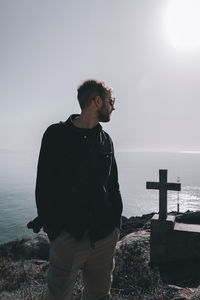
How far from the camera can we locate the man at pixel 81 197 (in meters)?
2.04

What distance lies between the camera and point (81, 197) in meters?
2.12

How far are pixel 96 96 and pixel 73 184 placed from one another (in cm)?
87

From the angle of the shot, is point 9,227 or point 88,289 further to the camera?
point 9,227

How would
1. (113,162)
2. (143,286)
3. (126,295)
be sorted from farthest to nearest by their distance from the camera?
(143,286) < (126,295) < (113,162)

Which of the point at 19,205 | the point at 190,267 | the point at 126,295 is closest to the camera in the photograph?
the point at 126,295

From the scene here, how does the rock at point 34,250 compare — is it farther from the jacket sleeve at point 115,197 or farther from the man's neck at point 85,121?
the man's neck at point 85,121

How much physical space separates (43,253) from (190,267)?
6.46 metres

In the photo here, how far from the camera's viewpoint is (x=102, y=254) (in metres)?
2.36

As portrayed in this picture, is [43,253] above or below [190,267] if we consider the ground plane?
below

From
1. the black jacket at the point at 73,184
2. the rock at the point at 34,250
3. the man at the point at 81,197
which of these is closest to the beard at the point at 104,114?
the man at the point at 81,197

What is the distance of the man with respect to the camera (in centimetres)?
204

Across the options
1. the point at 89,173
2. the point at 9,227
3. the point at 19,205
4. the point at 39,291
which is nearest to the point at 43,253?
the point at 39,291

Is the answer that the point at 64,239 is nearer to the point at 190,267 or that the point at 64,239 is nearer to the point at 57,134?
the point at 57,134

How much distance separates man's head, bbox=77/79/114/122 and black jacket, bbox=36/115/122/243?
23 centimetres
